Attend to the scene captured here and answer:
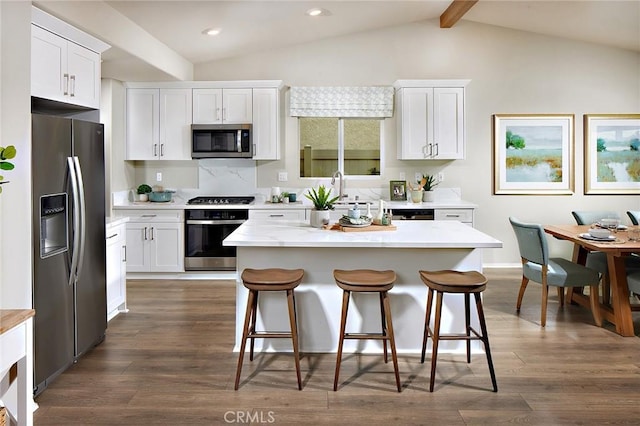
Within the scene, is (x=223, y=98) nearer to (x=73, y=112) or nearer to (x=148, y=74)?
(x=148, y=74)

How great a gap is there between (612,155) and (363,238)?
465 cm

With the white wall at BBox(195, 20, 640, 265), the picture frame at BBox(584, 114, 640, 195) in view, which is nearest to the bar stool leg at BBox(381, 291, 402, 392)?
the white wall at BBox(195, 20, 640, 265)

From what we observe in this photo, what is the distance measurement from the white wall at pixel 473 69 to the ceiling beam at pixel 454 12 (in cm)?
19

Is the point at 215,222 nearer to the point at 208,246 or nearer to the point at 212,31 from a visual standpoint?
the point at 208,246

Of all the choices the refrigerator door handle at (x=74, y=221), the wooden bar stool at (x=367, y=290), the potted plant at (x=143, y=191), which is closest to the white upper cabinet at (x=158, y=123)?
the potted plant at (x=143, y=191)

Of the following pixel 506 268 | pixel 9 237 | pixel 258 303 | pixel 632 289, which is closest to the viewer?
pixel 9 237

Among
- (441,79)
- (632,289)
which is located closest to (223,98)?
(441,79)

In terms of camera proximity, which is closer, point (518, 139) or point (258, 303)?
point (258, 303)

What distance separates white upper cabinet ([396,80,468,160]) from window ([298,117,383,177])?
0.50 m

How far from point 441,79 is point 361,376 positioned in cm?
419

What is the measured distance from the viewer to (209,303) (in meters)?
4.63

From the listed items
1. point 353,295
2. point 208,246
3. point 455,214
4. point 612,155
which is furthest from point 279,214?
point 612,155

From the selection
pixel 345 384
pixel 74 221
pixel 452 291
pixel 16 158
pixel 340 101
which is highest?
pixel 340 101

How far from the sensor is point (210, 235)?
18.3ft
